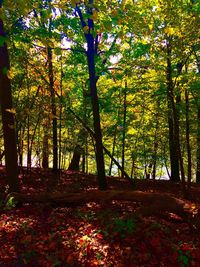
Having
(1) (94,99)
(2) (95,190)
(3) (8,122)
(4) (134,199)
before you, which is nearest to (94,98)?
(1) (94,99)

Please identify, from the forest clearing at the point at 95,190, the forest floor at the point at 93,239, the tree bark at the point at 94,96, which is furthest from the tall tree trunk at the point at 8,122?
the tree bark at the point at 94,96

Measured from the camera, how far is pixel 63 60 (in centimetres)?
1489

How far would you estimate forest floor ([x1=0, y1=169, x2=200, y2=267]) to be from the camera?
5715 millimetres

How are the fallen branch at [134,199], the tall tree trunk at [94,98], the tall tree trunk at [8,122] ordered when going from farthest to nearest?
1. the tall tree trunk at [94,98]
2. the tall tree trunk at [8,122]
3. the fallen branch at [134,199]

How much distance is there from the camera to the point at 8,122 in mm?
8828

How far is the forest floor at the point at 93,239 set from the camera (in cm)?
571

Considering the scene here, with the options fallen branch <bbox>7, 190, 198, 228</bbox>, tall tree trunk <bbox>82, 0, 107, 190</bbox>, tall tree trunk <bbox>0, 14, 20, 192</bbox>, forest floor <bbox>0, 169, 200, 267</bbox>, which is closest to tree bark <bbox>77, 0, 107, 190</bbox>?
tall tree trunk <bbox>82, 0, 107, 190</bbox>

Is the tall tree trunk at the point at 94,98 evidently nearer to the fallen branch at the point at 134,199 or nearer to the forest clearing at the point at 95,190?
the forest clearing at the point at 95,190

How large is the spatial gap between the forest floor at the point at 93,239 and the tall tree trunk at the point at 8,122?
120cm

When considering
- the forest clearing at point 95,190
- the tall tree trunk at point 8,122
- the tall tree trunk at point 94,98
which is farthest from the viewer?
the tall tree trunk at point 94,98

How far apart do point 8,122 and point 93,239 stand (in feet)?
16.4

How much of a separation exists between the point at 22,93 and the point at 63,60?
315 centimetres

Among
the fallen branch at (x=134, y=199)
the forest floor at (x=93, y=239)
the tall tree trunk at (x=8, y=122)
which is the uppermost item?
the tall tree trunk at (x=8, y=122)

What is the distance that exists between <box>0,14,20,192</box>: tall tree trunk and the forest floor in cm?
120
